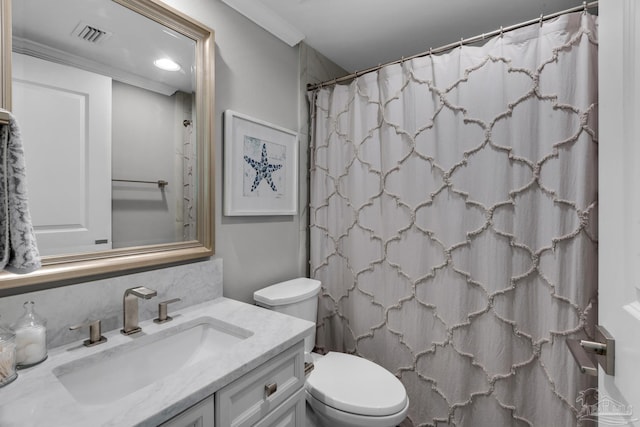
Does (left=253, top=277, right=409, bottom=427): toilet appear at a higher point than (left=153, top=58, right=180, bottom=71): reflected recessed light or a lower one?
lower

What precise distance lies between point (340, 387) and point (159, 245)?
0.99 metres

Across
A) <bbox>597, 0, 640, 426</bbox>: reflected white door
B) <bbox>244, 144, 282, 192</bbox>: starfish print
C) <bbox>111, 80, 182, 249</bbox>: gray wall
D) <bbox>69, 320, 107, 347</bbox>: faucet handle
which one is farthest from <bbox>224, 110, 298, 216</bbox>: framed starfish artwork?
<bbox>597, 0, 640, 426</bbox>: reflected white door

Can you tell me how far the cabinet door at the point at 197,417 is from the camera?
2.27 ft

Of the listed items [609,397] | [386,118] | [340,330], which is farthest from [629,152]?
[340,330]

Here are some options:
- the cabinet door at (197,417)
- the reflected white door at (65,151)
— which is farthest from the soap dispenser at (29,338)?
the cabinet door at (197,417)

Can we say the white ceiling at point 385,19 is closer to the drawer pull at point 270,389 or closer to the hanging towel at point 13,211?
the hanging towel at point 13,211

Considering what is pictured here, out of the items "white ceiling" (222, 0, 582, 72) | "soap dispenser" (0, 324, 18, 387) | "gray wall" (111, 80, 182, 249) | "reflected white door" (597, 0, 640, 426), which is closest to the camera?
"reflected white door" (597, 0, 640, 426)

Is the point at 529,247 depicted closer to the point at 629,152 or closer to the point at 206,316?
the point at 629,152

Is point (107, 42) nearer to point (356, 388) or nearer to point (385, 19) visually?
point (385, 19)

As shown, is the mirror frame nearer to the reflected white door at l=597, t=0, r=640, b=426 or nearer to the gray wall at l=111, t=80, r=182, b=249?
the gray wall at l=111, t=80, r=182, b=249

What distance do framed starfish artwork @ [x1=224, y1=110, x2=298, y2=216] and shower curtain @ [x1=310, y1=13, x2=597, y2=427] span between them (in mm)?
280

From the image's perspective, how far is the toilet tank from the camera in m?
1.53

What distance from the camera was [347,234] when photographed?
1866 millimetres

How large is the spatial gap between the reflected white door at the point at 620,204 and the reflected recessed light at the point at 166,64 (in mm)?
1389
